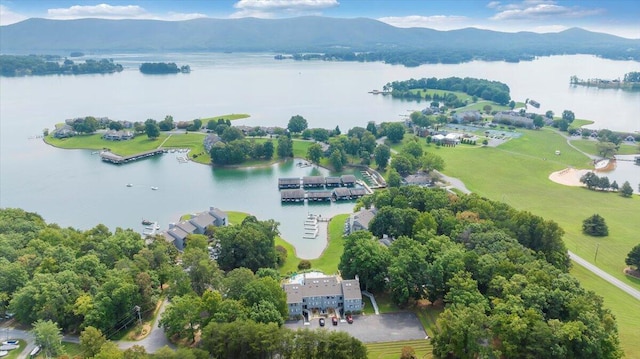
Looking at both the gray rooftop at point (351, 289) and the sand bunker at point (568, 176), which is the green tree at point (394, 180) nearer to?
the sand bunker at point (568, 176)

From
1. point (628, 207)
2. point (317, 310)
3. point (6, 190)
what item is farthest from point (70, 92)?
point (628, 207)

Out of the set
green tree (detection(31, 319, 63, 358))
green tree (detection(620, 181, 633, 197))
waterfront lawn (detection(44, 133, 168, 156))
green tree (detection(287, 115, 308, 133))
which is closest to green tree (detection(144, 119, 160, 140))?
waterfront lawn (detection(44, 133, 168, 156))

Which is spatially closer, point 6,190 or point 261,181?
point 6,190

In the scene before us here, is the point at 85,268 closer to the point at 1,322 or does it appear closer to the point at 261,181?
the point at 1,322

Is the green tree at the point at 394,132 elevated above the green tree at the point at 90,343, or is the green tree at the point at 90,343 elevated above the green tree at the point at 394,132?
the green tree at the point at 394,132

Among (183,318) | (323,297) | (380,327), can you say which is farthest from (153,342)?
(380,327)

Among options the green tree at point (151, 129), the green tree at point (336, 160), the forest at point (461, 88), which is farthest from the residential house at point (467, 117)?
the green tree at point (151, 129)
